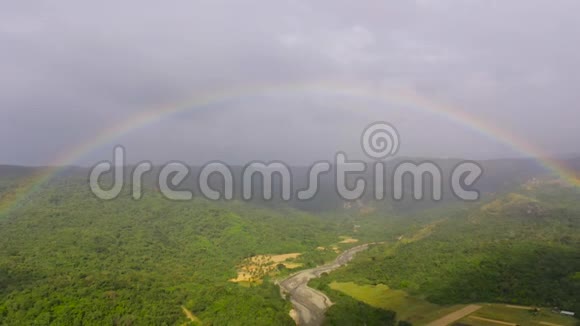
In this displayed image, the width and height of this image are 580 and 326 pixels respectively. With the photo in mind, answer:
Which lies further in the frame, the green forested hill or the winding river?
the winding river

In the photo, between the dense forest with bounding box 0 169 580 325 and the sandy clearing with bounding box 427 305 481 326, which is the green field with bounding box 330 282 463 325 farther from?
the dense forest with bounding box 0 169 580 325

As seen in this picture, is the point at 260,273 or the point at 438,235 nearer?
the point at 260,273

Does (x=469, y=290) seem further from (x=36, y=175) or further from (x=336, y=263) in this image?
(x=36, y=175)

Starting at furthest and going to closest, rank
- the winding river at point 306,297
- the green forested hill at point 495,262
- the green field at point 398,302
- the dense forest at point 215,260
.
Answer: the winding river at point 306,297
the green forested hill at point 495,262
the green field at point 398,302
the dense forest at point 215,260

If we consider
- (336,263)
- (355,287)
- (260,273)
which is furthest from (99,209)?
(355,287)

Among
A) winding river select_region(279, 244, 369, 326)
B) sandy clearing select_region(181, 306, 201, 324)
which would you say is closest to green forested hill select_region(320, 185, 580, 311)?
winding river select_region(279, 244, 369, 326)

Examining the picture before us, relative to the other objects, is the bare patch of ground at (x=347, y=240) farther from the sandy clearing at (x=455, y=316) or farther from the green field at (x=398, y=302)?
the sandy clearing at (x=455, y=316)

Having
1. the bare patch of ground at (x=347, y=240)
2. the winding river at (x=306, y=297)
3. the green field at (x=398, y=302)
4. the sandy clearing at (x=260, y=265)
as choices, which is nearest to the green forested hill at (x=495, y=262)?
the green field at (x=398, y=302)
